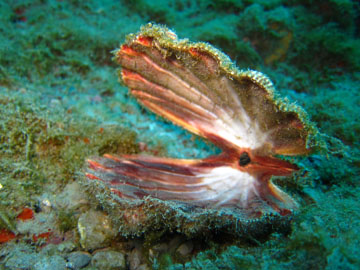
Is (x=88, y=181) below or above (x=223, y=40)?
below

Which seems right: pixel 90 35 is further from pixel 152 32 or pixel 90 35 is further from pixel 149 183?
pixel 149 183

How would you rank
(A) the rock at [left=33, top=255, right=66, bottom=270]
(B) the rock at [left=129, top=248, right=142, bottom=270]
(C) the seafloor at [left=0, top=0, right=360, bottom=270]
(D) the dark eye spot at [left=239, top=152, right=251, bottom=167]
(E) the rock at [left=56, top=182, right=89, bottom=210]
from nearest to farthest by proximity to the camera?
(C) the seafloor at [left=0, top=0, right=360, bottom=270]
(A) the rock at [left=33, top=255, right=66, bottom=270]
(B) the rock at [left=129, top=248, right=142, bottom=270]
(D) the dark eye spot at [left=239, top=152, right=251, bottom=167]
(E) the rock at [left=56, top=182, right=89, bottom=210]

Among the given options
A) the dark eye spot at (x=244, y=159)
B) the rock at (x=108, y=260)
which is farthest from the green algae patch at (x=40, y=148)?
the dark eye spot at (x=244, y=159)

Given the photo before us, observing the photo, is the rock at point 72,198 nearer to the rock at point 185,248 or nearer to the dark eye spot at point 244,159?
the rock at point 185,248

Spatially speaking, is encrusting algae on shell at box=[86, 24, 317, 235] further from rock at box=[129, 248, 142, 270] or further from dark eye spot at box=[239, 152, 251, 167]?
rock at box=[129, 248, 142, 270]

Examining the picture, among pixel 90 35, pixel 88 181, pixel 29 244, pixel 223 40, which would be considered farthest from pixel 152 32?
pixel 90 35

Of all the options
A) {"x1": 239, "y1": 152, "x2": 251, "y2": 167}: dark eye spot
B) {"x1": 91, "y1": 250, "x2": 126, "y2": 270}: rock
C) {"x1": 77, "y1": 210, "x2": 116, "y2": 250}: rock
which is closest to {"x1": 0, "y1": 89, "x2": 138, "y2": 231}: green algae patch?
{"x1": 77, "y1": 210, "x2": 116, "y2": 250}: rock
